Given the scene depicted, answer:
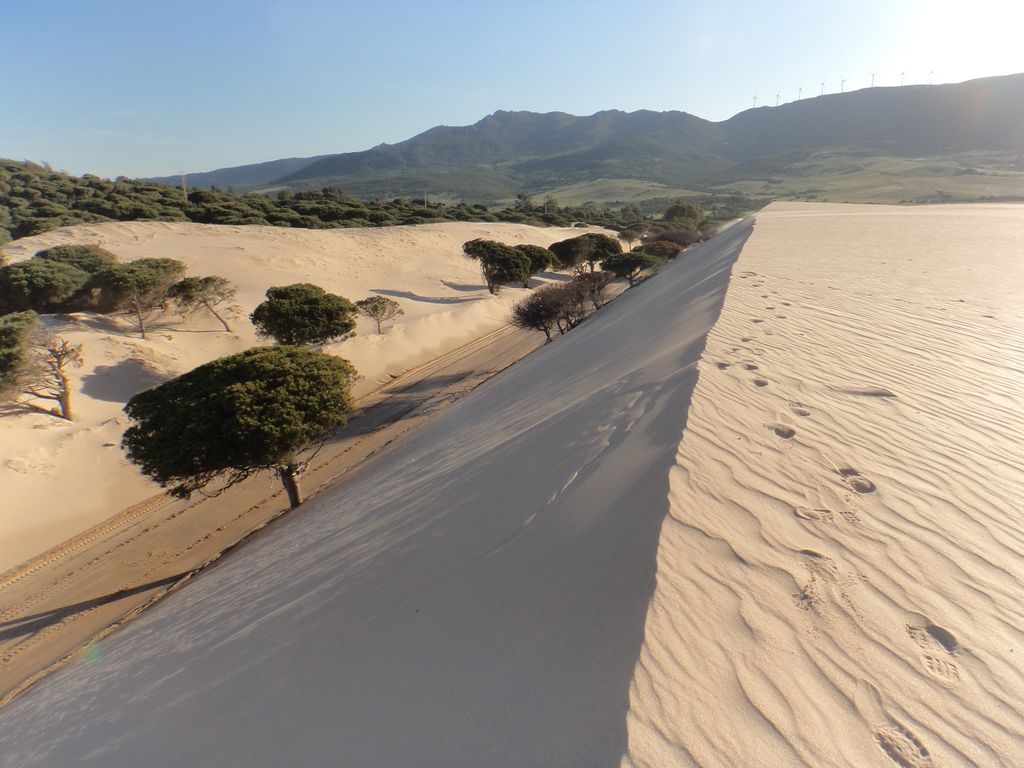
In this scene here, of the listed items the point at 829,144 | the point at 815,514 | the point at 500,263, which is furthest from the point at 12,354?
the point at 829,144

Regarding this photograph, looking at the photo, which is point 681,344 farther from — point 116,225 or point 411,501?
point 116,225

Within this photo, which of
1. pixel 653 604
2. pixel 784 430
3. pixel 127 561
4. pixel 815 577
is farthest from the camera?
pixel 127 561

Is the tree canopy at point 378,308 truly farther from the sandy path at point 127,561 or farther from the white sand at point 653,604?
the white sand at point 653,604

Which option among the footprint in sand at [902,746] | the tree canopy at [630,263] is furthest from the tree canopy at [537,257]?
the footprint in sand at [902,746]

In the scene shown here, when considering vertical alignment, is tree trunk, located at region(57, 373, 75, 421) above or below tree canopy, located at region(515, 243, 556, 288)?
above

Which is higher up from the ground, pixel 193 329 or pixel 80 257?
pixel 80 257

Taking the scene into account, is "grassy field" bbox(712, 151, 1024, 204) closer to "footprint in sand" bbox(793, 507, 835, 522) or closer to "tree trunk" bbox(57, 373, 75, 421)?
"footprint in sand" bbox(793, 507, 835, 522)

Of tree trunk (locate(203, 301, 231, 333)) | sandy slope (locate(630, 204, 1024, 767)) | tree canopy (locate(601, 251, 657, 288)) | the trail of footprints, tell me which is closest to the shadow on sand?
tree trunk (locate(203, 301, 231, 333))

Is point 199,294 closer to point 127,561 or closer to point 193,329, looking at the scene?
point 193,329
